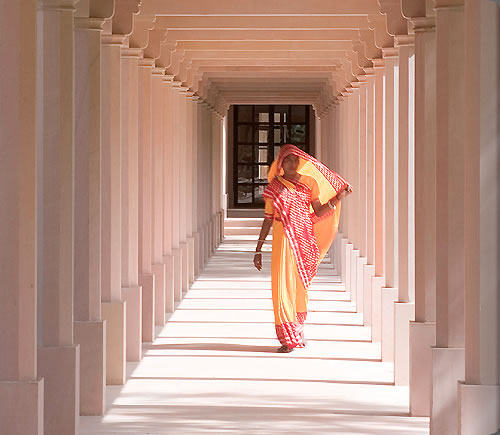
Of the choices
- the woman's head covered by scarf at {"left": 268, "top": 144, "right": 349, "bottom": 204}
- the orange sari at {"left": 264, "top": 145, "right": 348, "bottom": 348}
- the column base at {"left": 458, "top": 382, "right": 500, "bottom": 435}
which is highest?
the woman's head covered by scarf at {"left": 268, "top": 144, "right": 349, "bottom": 204}

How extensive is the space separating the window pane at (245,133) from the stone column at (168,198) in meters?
25.1

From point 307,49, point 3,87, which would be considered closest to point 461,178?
point 3,87

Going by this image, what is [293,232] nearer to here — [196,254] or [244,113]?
[196,254]

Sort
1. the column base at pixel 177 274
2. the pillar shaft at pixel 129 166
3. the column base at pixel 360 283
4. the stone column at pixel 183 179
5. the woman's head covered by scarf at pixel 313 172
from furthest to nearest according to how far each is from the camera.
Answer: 1. the stone column at pixel 183 179
2. the column base at pixel 177 274
3. the column base at pixel 360 283
4. the woman's head covered by scarf at pixel 313 172
5. the pillar shaft at pixel 129 166

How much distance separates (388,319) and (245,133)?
3003 cm

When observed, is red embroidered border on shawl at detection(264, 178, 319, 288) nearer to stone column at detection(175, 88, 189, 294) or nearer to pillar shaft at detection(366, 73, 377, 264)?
pillar shaft at detection(366, 73, 377, 264)

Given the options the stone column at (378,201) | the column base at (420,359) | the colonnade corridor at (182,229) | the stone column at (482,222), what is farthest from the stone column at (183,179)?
the stone column at (482,222)

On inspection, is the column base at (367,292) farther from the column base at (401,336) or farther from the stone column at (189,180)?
the stone column at (189,180)

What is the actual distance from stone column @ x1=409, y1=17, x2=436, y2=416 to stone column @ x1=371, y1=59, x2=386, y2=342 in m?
3.70

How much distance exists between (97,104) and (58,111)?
3.89ft

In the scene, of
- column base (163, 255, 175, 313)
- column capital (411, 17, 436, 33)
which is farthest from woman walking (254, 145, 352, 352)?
column base (163, 255, 175, 313)

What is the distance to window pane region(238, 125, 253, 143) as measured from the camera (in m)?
41.4

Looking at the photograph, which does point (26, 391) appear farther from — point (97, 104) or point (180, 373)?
point (180, 373)

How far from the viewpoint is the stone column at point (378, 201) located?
13.2m
